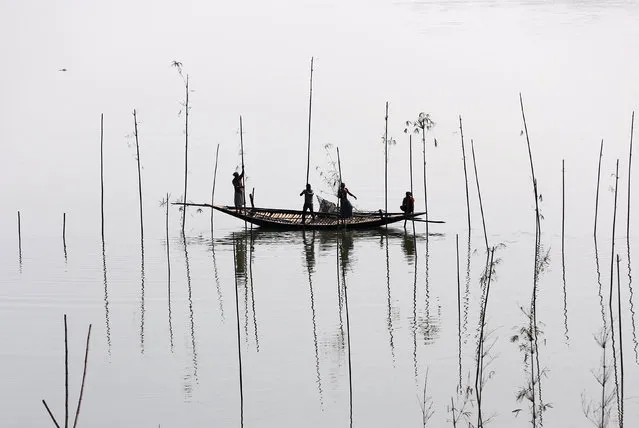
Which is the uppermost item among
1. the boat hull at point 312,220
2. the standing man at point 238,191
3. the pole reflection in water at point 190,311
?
the standing man at point 238,191

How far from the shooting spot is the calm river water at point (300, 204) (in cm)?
1329

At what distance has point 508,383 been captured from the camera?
13.2m

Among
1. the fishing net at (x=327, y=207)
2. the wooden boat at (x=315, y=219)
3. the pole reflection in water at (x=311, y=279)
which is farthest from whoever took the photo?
the fishing net at (x=327, y=207)

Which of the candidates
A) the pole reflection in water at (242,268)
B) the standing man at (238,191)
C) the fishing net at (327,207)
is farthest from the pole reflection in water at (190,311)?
the fishing net at (327,207)

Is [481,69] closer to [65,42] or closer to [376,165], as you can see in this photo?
[376,165]

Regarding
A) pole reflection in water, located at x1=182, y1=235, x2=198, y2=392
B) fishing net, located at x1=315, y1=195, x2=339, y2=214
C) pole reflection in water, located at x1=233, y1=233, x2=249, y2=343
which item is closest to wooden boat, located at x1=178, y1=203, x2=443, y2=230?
fishing net, located at x1=315, y1=195, x2=339, y2=214

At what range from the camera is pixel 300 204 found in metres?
35.8

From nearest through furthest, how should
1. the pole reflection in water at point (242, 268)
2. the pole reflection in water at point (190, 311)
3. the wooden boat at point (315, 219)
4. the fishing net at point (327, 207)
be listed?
the pole reflection in water at point (190, 311) < the pole reflection in water at point (242, 268) < the wooden boat at point (315, 219) < the fishing net at point (327, 207)

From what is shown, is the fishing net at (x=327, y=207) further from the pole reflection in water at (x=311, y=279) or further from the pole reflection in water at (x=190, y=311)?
the pole reflection in water at (x=190, y=311)

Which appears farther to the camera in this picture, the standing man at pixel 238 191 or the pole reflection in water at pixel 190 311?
the standing man at pixel 238 191

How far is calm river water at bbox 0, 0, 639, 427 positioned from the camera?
43.6 feet

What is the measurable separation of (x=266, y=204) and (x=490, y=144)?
12.4m

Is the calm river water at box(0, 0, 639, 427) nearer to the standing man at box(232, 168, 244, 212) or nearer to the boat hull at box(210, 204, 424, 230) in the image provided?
the boat hull at box(210, 204, 424, 230)

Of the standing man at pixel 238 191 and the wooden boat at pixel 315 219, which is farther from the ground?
the standing man at pixel 238 191
